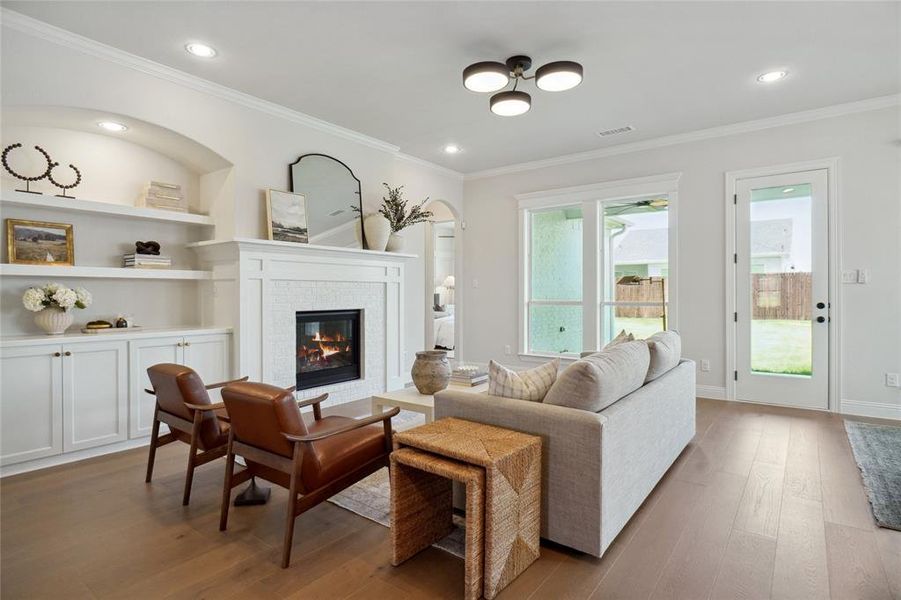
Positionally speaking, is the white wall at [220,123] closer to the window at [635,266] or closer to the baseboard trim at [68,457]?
the baseboard trim at [68,457]

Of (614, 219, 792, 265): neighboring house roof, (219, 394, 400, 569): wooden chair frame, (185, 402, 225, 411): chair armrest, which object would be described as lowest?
(219, 394, 400, 569): wooden chair frame

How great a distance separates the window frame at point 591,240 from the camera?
203 inches

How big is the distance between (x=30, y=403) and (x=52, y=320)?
0.57 metres

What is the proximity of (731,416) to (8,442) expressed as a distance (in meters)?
5.50

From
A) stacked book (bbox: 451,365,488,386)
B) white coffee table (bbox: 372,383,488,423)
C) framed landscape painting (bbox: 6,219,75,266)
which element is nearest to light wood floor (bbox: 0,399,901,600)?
white coffee table (bbox: 372,383,488,423)

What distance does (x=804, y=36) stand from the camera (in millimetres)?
3074

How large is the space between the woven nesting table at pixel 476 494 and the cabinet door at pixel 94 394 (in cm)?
252

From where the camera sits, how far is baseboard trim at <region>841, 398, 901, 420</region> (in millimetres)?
4109

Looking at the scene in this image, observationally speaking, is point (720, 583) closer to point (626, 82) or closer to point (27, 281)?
point (626, 82)

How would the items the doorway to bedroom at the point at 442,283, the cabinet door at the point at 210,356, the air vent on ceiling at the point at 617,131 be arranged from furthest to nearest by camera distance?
1. the doorway to bedroom at the point at 442,283
2. the air vent on ceiling at the point at 617,131
3. the cabinet door at the point at 210,356

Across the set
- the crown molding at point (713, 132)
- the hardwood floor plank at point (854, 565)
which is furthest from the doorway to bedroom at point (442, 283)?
the hardwood floor plank at point (854, 565)

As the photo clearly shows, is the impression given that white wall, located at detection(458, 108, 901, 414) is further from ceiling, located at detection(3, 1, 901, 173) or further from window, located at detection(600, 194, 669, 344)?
ceiling, located at detection(3, 1, 901, 173)

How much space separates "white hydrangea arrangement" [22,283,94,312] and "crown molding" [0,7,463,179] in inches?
63.3

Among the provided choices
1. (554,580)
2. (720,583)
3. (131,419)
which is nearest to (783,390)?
(720,583)
